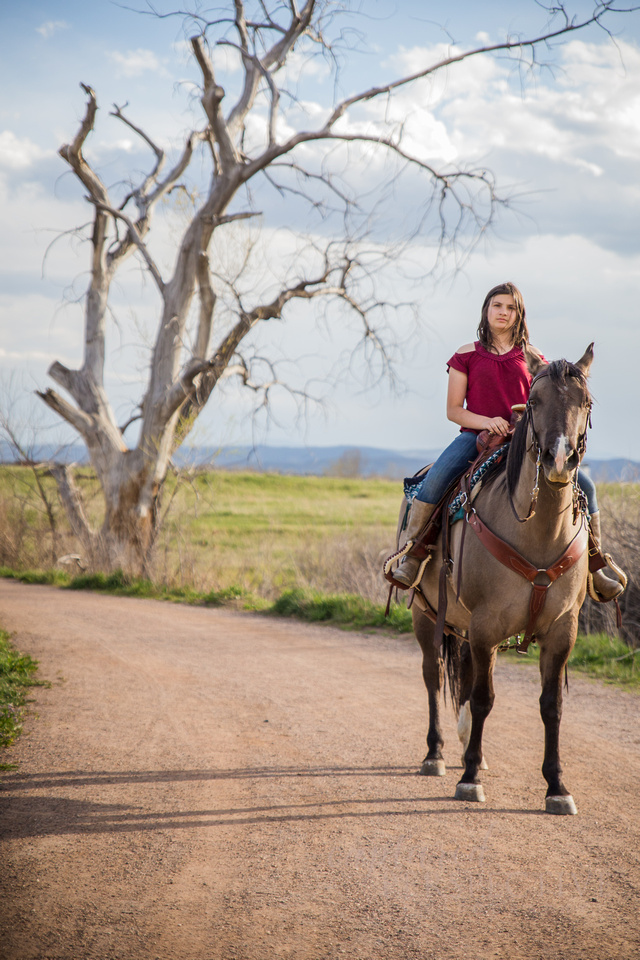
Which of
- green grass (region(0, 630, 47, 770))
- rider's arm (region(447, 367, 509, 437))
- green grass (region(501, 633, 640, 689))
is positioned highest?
rider's arm (region(447, 367, 509, 437))

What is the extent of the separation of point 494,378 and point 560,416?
1287 mm

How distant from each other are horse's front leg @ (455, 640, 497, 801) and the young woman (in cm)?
81

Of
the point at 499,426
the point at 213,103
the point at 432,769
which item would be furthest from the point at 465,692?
the point at 213,103

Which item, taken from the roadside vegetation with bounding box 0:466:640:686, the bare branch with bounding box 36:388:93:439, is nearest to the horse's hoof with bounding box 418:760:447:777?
the roadside vegetation with bounding box 0:466:640:686

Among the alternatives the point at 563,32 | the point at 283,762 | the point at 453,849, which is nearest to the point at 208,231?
the point at 563,32

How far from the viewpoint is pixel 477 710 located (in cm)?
461

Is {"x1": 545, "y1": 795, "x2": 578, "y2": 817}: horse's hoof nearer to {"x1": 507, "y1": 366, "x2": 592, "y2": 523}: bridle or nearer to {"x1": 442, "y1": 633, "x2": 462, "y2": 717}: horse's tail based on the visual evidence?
{"x1": 442, "y1": 633, "x2": 462, "y2": 717}: horse's tail

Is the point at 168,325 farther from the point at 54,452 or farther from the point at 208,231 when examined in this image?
the point at 54,452

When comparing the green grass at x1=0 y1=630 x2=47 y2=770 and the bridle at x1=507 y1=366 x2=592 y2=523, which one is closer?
the bridle at x1=507 y1=366 x2=592 y2=523

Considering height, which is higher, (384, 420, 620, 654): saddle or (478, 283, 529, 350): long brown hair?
(478, 283, 529, 350): long brown hair

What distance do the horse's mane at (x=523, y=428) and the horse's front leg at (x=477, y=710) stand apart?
1020mm

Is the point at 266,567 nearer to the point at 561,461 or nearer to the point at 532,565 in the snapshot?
the point at 532,565

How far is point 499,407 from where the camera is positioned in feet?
16.3

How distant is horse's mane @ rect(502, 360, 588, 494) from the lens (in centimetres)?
382
